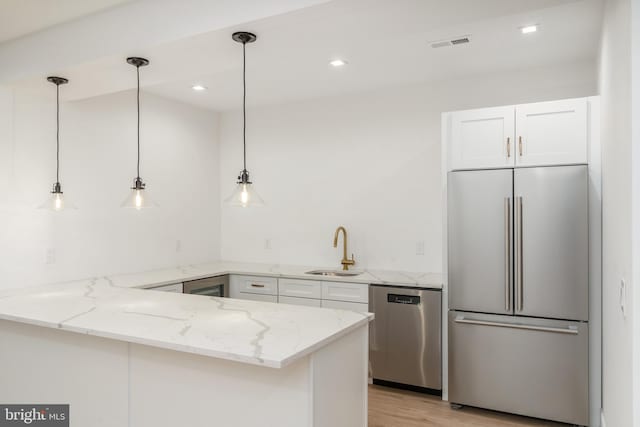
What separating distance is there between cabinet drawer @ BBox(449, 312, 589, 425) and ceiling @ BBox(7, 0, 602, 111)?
1.90 meters

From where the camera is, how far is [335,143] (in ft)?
15.1

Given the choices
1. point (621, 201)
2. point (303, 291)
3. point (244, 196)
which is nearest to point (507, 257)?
point (621, 201)

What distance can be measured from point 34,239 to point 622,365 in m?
3.75

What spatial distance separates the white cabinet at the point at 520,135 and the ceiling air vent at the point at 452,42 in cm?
51

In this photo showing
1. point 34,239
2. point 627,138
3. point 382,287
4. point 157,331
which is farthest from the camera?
point 382,287

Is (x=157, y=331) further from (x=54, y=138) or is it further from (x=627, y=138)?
(x=54, y=138)

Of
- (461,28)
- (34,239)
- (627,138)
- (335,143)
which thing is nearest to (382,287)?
(335,143)

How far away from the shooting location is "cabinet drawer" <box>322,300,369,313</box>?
12.5 ft

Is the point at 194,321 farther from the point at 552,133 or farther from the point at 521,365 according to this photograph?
the point at 552,133

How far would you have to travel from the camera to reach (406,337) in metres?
3.65

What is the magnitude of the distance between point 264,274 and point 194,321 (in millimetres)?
1997

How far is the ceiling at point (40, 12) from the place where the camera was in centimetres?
257

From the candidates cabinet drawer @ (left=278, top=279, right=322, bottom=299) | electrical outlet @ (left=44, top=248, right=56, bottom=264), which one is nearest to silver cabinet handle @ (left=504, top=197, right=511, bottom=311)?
cabinet drawer @ (left=278, top=279, right=322, bottom=299)
